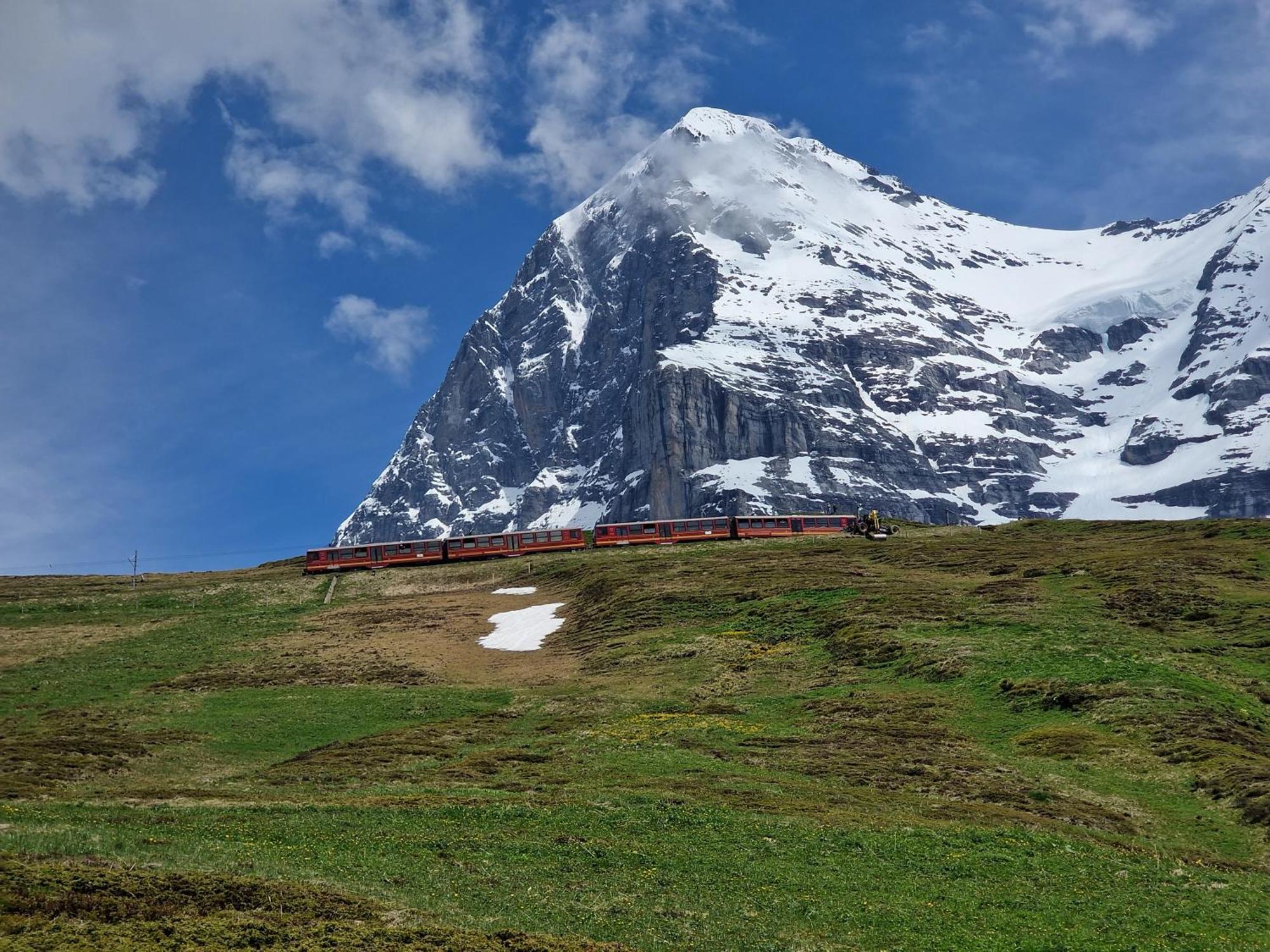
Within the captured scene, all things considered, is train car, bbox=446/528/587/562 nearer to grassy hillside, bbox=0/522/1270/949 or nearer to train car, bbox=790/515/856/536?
train car, bbox=790/515/856/536

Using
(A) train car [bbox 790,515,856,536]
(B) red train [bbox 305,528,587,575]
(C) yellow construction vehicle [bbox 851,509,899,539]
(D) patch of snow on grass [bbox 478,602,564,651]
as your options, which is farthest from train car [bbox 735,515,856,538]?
(D) patch of snow on grass [bbox 478,602,564,651]

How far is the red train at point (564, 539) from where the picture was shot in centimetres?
12569

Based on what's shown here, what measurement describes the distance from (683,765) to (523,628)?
4822 centimetres

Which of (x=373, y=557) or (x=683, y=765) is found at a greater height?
(x=373, y=557)

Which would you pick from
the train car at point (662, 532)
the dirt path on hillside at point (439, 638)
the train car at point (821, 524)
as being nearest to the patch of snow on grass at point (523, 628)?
the dirt path on hillside at point (439, 638)

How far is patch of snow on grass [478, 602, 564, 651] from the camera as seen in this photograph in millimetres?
85125

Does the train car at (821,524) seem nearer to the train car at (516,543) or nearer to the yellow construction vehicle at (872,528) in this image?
the yellow construction vehicle at (872,528)

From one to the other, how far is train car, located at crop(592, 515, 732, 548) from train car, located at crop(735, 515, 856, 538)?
200 centimetres

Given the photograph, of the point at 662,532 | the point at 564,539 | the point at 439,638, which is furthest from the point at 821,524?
the point at 439,638

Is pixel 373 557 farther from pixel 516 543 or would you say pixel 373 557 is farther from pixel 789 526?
pixel 789 526

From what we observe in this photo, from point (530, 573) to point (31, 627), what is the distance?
45.2m

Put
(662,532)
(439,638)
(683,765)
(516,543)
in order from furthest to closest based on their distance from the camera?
(662,532) → (516,543) → (439,638) → (683,765)

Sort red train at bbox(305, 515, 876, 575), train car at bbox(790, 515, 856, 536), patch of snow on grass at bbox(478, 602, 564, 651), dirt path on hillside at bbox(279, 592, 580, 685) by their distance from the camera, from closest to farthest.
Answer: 1. dirt path on hillside at bbox(279, 592, 580, 685)
2. patch of snow on grass at bbox(478, 602, 564, 651)
3. red train at bbox(305, 515, 876, 575)
4. train car at bbox(790, 515, 856, 536)

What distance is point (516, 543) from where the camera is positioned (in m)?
131
